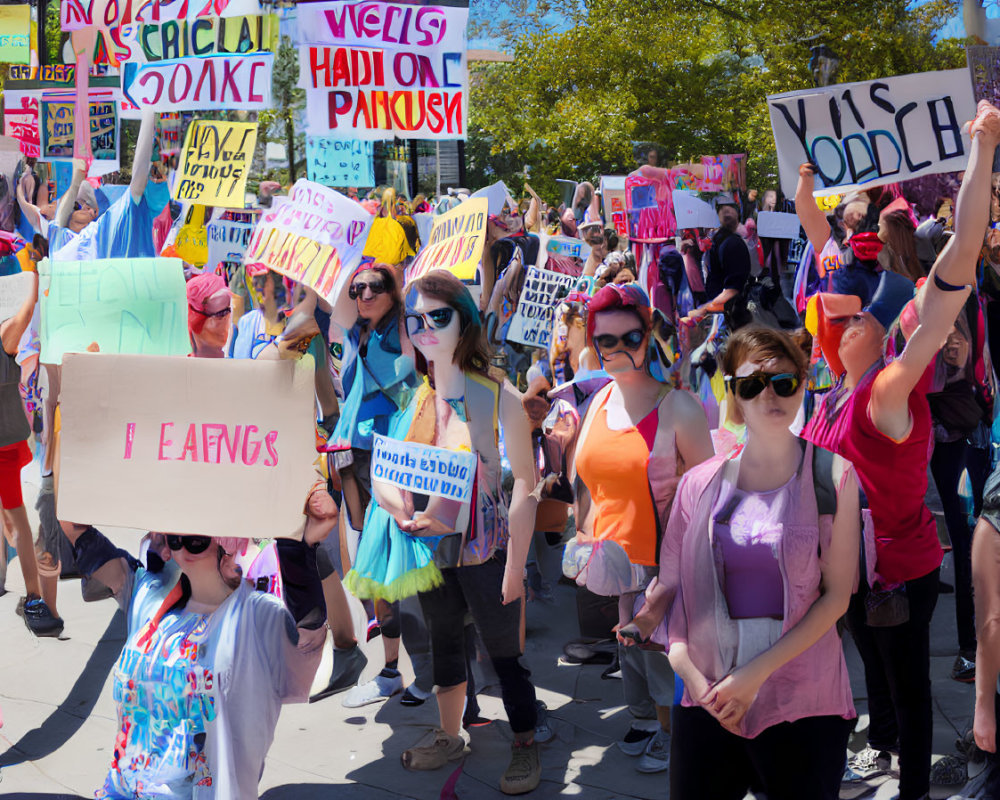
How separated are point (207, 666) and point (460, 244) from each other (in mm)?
2420

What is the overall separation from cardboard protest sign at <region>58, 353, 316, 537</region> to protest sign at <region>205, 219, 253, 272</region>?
5.52m

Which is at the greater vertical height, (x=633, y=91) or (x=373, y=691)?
(x=633, y=91)

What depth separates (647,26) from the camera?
27.3 meters

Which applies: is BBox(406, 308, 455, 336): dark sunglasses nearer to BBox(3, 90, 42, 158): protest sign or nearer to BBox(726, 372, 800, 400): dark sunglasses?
BBox(726, 372, 800, 400): dark sunglasses

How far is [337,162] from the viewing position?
28.2ft

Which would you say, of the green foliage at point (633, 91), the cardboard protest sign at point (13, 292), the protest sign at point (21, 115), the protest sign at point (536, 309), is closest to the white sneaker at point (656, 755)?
the protest sign at point (536, 309)

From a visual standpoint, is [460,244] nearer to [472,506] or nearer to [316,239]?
[316,239]

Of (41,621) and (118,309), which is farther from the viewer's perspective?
(41,621)

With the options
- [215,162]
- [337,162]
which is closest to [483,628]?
[215,162]

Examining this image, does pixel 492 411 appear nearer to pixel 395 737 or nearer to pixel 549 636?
pixel 395 737

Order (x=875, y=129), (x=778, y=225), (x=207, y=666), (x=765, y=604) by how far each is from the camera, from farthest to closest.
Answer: (x=778, y=225)
(x=875, y=129)
(x=207, y=666)
(x=765, y=604)

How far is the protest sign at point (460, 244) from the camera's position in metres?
4.77

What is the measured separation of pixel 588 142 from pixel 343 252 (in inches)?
853

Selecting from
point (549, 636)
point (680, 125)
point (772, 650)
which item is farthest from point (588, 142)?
point (772, 650)
